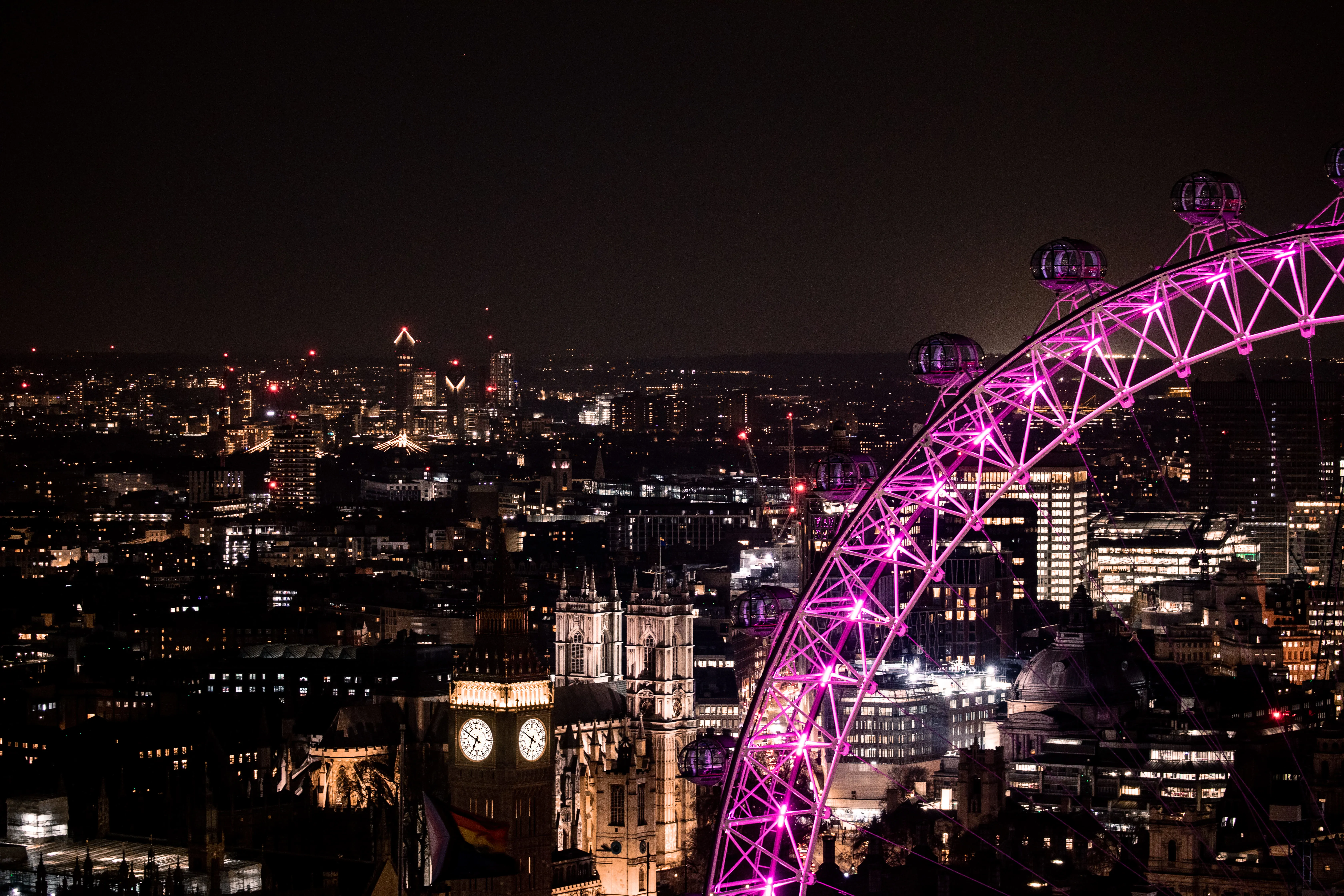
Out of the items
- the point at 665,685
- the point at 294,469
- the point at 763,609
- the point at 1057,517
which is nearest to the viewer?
Result: the point at 763,609

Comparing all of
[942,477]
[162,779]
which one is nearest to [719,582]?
[162,779]

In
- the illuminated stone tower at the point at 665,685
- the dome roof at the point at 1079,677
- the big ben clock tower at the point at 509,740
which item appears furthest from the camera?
the dome roof at the point at 1079,677

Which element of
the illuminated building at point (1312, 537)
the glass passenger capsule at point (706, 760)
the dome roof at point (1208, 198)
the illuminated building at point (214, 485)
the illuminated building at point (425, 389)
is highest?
the illuminated building at point (425, 389)

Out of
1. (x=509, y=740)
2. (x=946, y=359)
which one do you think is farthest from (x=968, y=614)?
(x=946, y=359)

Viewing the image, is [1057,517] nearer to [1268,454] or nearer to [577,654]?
[1268,454]

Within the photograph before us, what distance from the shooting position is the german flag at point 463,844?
30609 millimetres

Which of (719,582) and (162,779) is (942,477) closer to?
(162,779)

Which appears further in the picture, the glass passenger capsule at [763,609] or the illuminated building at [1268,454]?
the illuminated building at [1268,454]

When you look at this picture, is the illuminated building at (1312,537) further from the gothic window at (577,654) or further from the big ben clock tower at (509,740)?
the big ben clock tower at (509,740)

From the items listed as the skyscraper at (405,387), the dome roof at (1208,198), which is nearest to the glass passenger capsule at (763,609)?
the dome roof at (1208,198)

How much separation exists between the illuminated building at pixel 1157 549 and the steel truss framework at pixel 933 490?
210ft

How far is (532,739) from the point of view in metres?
36.2

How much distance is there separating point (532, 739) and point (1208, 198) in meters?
19.7

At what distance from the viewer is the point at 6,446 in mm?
117688
